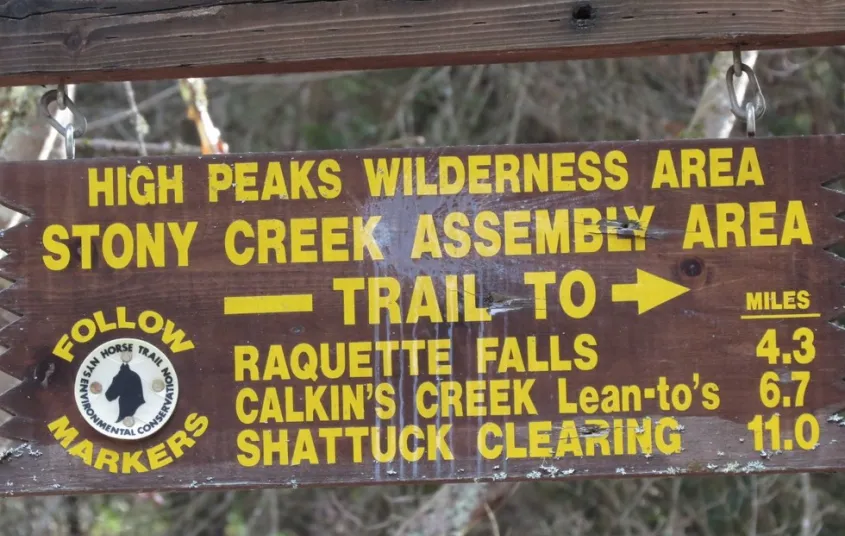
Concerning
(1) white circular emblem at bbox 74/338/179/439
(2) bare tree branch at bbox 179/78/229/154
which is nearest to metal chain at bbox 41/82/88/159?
(1) white circular emblem at bbox 74/338/179/439

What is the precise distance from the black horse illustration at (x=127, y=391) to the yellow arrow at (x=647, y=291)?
90cm

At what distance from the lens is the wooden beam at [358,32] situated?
184 centimetres

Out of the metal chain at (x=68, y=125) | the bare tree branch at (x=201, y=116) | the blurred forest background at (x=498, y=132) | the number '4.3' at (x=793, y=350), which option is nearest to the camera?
the number '4.3' at (x=793, y=350)

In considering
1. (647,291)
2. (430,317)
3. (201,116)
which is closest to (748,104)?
(647,291)

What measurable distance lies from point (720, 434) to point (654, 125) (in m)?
3.87

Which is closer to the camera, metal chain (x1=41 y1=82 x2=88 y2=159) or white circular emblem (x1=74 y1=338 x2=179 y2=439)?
white circular emblem (x1=74 y1=338 x2=179 y2=439)

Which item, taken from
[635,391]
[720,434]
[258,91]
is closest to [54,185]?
[635,391]

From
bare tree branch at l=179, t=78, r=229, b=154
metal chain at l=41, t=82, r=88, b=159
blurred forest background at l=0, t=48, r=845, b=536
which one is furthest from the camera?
blurred forest background at l=0, t=48, r=845, b=536

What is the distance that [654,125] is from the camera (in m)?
5.41

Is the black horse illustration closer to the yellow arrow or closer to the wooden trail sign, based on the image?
the wooden trail sign

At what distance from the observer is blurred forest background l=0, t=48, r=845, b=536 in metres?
5.28

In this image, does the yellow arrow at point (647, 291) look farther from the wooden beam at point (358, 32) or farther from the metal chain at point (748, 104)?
the wooden beam at point (358, 32)

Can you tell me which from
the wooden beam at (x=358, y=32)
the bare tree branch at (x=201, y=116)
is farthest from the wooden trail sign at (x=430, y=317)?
the bare tree branch at (x=201, y=116)

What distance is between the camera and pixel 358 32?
6.15 feet
